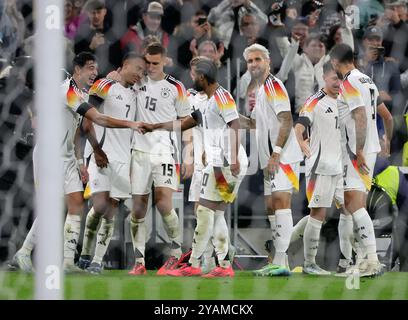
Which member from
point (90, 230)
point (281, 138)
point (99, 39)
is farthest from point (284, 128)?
point (90, 230)

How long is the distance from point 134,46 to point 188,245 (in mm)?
1817

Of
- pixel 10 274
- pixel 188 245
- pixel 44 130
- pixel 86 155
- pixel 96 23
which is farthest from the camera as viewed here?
pixel 188 245

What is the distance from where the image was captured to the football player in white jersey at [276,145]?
802 centimetres

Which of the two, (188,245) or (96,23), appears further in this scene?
(188,245)

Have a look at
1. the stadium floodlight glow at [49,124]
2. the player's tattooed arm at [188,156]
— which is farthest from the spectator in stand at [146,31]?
the stadium floodlight glow at [49,124]

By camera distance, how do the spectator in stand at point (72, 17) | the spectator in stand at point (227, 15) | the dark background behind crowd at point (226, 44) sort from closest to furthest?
1. the spectator in stand at point (72, 17)
2. the dark background behind crowd at point (226, 44)
3. the spectator in stand at point (227, 15)

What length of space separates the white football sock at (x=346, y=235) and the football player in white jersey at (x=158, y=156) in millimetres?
1131

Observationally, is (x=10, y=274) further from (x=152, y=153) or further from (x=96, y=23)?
(x=96, y=23)

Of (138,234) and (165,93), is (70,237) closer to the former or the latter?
(138,234)

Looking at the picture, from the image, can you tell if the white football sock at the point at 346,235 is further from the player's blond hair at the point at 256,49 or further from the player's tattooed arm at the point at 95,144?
the player's tattooed arm at the point at 95,144

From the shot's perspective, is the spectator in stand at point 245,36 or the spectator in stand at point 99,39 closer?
the spectator in stand at point 99,39
